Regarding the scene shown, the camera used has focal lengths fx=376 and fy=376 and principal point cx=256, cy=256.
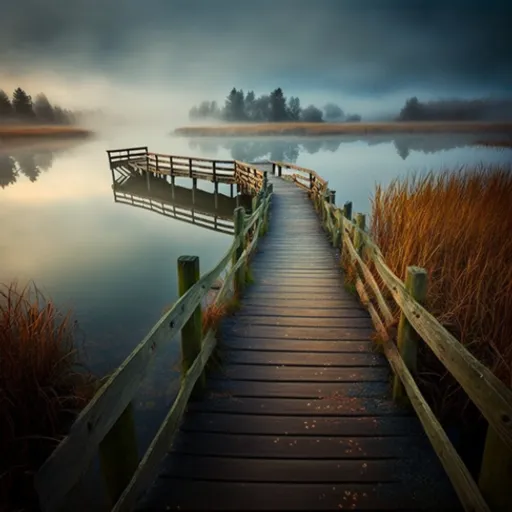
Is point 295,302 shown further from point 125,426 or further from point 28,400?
point 125,426

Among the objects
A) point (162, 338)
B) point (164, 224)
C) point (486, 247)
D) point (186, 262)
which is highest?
point (186, 262)

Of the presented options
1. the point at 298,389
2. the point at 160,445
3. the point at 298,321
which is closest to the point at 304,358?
the point at 298,389

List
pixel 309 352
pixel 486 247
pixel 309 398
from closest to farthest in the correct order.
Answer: pixel 309 398 < pixel 309 352 < pixel 486 247

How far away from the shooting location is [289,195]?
61.0ft

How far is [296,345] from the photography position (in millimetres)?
4508

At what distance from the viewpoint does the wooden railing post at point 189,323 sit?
3.13 metres

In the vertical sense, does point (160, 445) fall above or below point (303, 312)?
above

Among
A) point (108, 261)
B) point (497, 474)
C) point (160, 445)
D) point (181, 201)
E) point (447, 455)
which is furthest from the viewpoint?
point (181, 201)

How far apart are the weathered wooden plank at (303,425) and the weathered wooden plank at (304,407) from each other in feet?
0.17

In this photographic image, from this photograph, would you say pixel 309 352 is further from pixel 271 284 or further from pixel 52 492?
pixel 52 492

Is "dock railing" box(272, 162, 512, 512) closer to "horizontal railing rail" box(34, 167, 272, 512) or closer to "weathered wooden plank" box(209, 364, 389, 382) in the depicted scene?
"weathered wooden plank" box(209, 364, 389, 382)

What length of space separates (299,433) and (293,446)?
0.16 meters

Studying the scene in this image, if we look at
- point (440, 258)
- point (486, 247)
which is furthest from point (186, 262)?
point (486, 247)

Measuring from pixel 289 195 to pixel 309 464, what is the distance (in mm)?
16523
